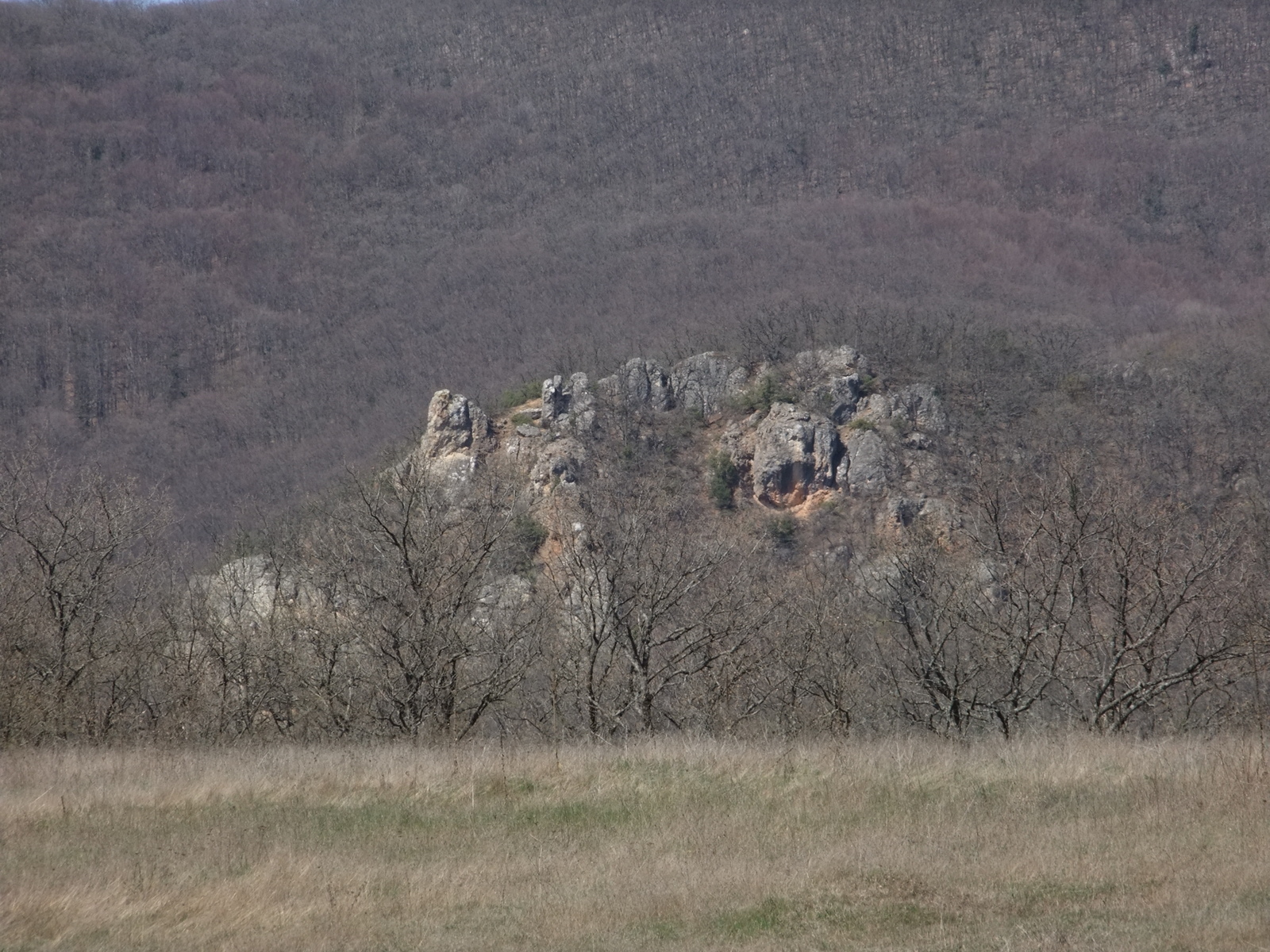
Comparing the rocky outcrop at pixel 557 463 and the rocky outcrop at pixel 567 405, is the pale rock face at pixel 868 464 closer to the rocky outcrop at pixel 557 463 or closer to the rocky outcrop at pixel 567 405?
the rocky outcrop at pixel 557 463

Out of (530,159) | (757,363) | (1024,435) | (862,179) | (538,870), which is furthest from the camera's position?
(530,159)

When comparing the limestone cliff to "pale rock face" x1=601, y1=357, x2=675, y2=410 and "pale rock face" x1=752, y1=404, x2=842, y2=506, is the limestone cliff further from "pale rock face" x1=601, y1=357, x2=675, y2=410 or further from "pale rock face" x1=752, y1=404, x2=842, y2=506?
"pale rock face" x1=601, y1=357, x2=675, y2=410

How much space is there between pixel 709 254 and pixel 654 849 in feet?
404

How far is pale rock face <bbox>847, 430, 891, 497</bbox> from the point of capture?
61.7m

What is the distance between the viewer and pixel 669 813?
35.4 ft

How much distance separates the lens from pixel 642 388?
70750mm

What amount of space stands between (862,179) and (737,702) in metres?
152

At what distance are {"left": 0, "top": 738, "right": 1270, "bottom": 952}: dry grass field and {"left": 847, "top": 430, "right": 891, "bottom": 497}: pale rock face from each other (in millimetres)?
49094

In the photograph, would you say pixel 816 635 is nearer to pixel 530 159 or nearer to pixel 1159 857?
pixel 1159 857

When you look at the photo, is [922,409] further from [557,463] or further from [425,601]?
[425,601]

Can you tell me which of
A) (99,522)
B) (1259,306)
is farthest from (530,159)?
(99,522)

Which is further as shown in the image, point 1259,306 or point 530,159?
point 530,159

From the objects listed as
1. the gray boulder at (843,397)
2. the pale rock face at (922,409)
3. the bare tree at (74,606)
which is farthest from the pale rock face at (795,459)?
the bare tree at (74,606)

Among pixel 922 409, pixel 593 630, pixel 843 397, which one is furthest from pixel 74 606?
pixel 922 409
